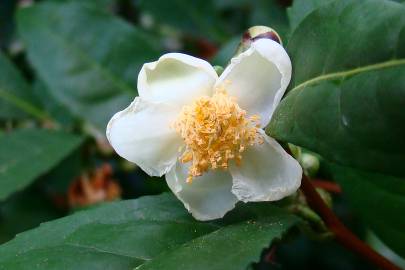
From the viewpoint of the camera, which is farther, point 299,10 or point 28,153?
point 28,153

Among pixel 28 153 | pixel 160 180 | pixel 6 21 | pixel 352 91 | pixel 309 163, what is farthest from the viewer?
pixel 6 21

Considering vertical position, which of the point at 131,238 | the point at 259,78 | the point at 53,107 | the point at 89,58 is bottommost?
the point at 53,107

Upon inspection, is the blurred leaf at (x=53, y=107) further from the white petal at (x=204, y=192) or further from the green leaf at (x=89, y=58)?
the white petal at (x=204, y=192)

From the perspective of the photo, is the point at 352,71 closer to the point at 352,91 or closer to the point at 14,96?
the point at 352,91

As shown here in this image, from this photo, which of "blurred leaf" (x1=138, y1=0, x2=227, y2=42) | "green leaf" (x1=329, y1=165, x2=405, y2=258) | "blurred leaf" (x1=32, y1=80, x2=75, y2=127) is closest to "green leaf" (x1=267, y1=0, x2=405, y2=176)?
"green leaf" (x1=329, y1=165, x2=405, y2=258)

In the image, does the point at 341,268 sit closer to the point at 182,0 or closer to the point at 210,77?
the point at 182,0

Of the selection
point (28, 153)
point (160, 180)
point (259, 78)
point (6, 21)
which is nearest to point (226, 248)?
point (259, 78)

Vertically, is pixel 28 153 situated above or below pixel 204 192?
below

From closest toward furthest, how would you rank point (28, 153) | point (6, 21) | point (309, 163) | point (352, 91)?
point (352, 91), point (309, 163), point (28, 153), point (6, 21)

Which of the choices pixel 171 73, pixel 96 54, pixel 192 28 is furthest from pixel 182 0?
pixel 171 73
